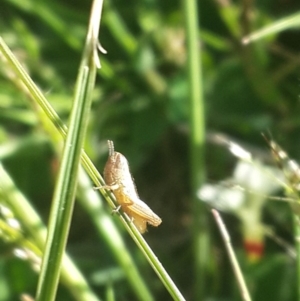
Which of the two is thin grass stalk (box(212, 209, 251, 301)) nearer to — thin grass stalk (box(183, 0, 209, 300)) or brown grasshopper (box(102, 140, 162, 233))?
brown grasshopper (box(102, 140, 162, 233))

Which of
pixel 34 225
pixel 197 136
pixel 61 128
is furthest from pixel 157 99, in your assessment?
pixel 61 128

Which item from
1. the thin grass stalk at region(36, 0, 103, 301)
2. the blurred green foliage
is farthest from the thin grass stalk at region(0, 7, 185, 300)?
the blurred green foliage

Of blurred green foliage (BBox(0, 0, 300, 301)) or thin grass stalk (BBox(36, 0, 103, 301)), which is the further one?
blurred green foliage (BBox(0, 0, 300, 301))

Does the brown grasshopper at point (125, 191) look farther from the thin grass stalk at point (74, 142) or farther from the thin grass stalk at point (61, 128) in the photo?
the thin grass stalk at point (74, 142)

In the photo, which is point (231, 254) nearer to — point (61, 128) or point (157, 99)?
point (61, 128)

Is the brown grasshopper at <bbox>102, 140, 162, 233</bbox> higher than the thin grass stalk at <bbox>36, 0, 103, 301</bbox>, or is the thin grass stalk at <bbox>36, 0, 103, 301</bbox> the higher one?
the brown grasshopper at <bbox>102, 140, 162, 233</bbox>

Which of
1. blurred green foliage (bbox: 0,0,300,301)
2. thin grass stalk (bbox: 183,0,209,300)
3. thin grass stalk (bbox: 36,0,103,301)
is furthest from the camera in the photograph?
blurred green foliage (bbox: 0,0,300,301)

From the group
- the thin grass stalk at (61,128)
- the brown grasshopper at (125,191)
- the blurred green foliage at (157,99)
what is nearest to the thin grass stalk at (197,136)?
the blurred green foliage at (157,99)
